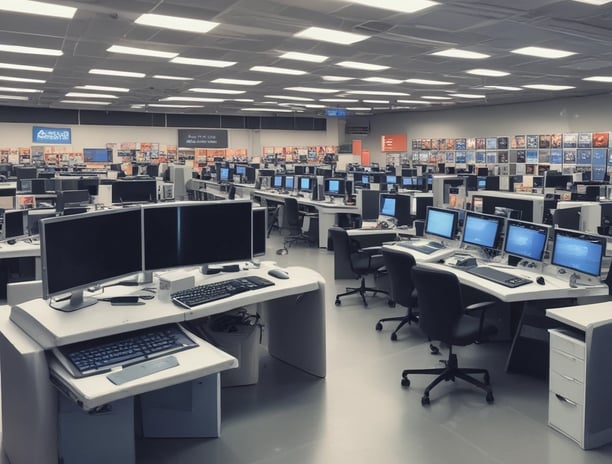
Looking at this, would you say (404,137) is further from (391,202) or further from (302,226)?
(391,202)

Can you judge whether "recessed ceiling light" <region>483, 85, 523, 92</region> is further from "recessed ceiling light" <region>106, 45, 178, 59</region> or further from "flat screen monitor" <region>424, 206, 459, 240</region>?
"flat screen monitor" <region>424, 206, 459, 240</region>

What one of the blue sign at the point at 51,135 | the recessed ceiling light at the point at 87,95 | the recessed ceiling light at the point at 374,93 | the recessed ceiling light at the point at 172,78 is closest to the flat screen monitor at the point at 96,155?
the blue sign at the point at 51,135

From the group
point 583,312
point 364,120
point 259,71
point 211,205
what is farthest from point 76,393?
point 364,120

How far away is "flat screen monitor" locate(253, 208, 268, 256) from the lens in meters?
3.81

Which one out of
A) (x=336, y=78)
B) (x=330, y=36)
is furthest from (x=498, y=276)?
(x=336, y=78)

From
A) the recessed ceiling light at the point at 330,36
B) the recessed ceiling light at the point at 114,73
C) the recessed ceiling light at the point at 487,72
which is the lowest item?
the recessed ceiling light at the point at 330,36

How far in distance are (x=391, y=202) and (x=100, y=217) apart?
4.93 meters

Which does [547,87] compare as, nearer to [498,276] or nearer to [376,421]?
[498,276]

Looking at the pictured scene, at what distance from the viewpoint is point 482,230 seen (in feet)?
16.1

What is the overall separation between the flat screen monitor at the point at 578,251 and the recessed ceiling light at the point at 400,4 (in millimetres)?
2727

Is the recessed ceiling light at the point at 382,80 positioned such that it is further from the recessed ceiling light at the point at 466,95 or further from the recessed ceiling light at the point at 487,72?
the recessed ceiling light at the point at 466,95

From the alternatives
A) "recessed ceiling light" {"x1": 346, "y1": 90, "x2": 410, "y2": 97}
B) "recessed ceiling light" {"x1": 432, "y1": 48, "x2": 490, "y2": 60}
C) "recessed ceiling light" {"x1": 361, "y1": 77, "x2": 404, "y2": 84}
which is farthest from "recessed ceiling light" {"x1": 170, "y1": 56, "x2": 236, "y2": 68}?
"recessed ceiling light" {"x1": 346, "y1": 90, "x2": 410, "y2": 97}

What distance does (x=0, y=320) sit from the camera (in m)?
2.83

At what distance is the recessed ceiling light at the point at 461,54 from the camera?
27.0ft
